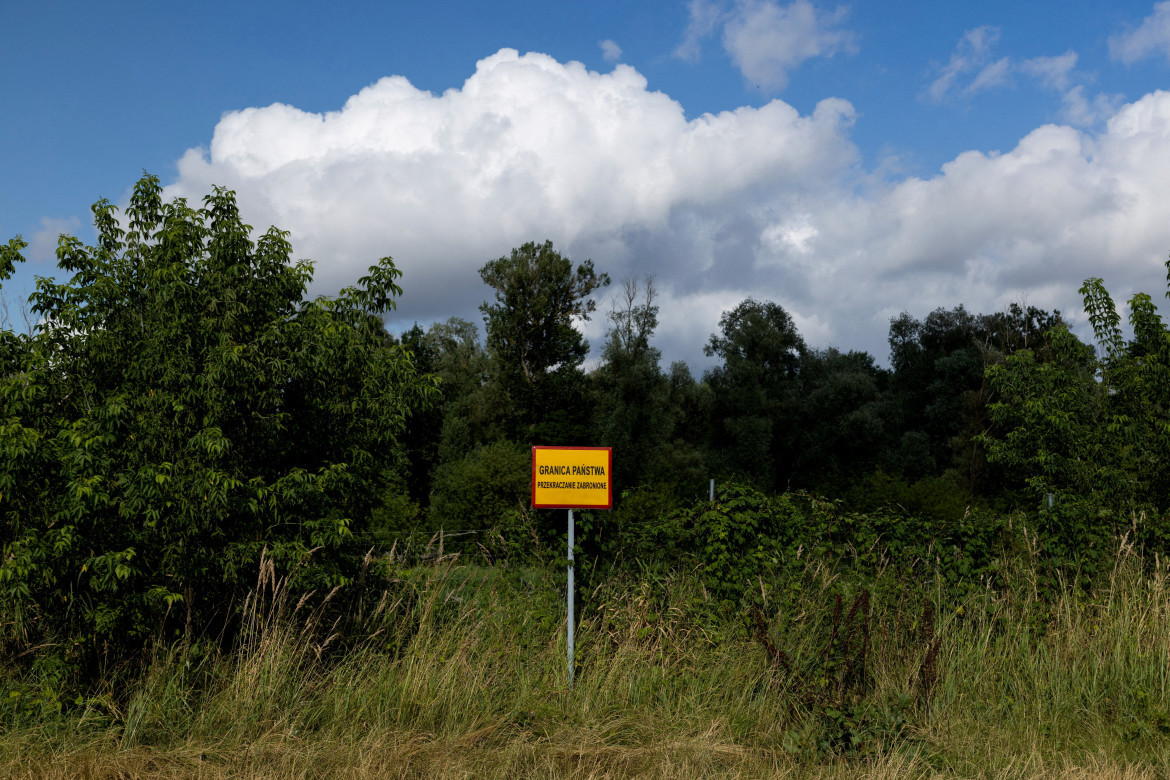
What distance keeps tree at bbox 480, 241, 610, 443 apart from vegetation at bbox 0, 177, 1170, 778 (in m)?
29.0

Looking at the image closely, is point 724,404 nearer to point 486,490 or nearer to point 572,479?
point 486,490

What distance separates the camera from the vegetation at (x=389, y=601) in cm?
445

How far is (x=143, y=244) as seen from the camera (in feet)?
21.4

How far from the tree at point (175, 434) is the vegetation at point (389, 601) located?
1.0 inches

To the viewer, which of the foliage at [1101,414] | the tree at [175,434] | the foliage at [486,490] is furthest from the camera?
the foliage at [486,490]

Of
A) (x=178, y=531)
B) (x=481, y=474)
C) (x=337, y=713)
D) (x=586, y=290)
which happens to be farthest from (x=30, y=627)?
(x=586, y=290)

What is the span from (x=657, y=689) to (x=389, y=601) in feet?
7.57

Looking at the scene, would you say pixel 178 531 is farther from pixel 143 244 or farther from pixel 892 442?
pixel 892 442

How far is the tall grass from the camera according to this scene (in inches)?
166

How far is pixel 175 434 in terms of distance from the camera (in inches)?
215

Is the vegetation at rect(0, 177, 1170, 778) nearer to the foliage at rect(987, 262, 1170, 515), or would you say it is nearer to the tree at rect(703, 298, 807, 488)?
the foliage at rect(987, 262, 1170, 515)

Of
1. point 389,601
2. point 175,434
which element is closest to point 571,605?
point 389,601

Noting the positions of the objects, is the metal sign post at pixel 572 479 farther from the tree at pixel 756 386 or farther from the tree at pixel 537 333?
the tree at pixel 756 386

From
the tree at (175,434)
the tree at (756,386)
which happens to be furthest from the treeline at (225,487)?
the tree at (756,386)
